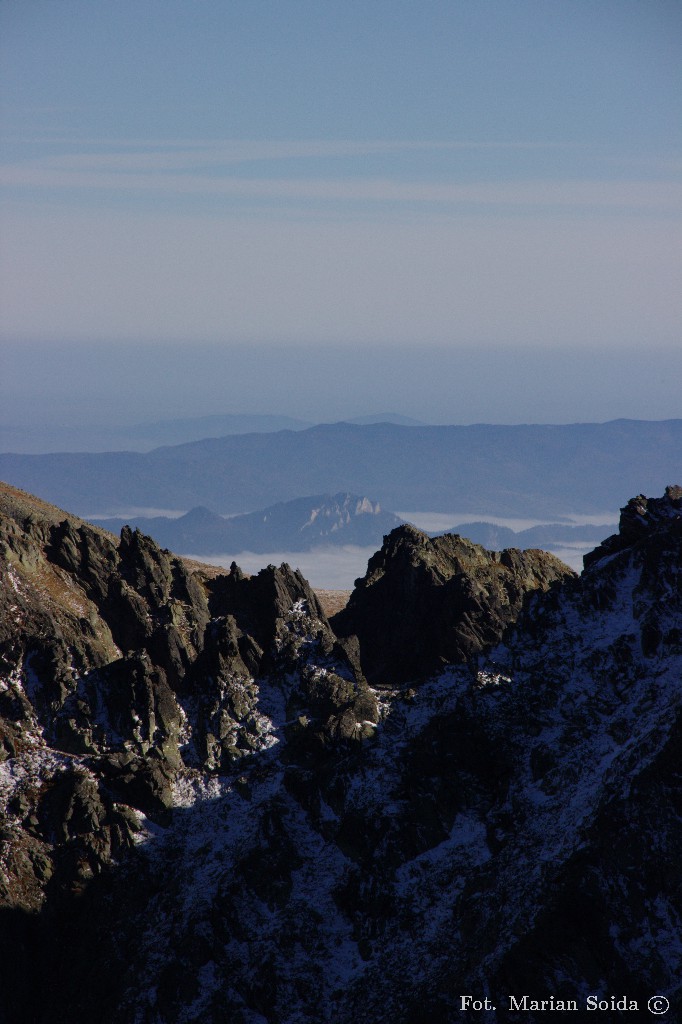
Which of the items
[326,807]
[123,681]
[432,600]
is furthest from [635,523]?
[123,681]

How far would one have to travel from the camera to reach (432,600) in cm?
7594

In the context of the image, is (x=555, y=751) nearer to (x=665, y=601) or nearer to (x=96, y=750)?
(x=665, y=601)

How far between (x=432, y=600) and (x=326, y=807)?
1049 inches

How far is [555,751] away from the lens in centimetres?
5175

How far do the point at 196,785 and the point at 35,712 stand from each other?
9.93 meters

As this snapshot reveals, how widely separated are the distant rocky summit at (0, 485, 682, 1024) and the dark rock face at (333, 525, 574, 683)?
30.1 feet

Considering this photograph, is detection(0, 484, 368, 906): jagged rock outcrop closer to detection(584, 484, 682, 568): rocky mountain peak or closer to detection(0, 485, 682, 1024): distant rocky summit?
detection(0, 485, 682, 1024): distant rocky summit

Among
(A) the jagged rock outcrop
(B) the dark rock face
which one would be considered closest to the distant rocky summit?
(A) the jagged rock outcrop

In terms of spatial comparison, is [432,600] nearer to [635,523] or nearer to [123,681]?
[635,523]

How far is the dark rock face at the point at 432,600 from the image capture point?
7131cm

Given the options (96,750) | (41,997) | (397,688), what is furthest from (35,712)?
(397,688)

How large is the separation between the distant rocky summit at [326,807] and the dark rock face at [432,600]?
9168mm

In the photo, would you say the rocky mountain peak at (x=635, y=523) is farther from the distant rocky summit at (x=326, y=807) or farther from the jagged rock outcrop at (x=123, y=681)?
the jagged rock outcrop at (x=123, y=681)

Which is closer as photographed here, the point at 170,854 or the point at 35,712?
the point at 170,854
